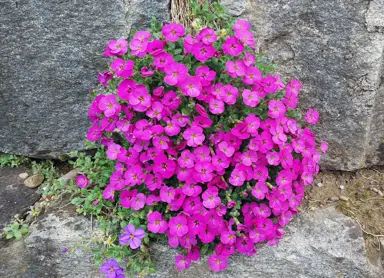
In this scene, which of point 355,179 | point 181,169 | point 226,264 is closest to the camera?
point 181,169

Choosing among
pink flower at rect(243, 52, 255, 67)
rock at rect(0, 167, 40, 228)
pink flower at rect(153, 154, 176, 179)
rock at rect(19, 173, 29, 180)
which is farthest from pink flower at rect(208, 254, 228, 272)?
rock at rect(19, 173, 29, 180)

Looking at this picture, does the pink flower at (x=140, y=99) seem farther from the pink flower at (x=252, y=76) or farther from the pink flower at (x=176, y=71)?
the pink flower at (x=252, y=76)

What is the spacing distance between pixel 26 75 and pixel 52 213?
829 mm

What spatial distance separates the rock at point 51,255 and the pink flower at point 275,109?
112cm

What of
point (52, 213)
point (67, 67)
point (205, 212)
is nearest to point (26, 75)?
point (67, 67)

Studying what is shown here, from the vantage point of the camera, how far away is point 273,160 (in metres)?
1.96

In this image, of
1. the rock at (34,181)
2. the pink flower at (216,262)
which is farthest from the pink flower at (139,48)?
the rock at (34,181)

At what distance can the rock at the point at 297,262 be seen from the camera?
83.7 inches

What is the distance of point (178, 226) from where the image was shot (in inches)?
75.5

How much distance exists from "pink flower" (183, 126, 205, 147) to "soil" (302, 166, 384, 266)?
2.84 feet

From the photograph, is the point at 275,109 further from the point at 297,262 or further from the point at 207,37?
the point at 297,262

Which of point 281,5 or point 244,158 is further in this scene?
point 281,5

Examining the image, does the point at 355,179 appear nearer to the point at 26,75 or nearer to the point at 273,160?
the point at 273,160

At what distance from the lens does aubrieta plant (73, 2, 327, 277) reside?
1.90 m
